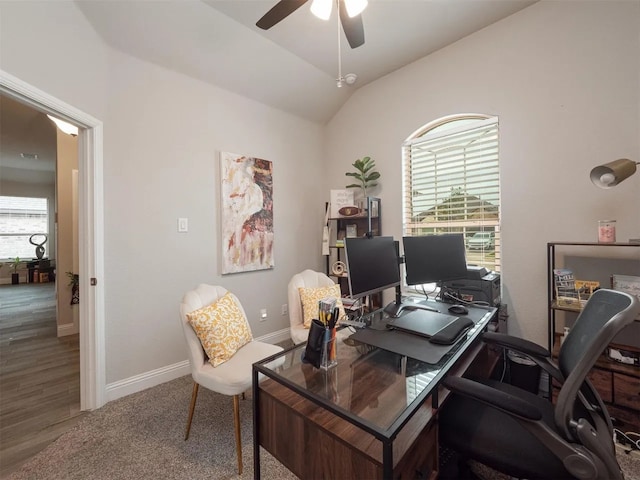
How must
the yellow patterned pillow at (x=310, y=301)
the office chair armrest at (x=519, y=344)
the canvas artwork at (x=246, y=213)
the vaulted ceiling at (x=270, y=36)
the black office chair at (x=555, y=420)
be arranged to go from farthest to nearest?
Answer: the canvas artwork at (x=246, y=213)
the yellow patterned pillow at (x=310, y=301)
the vaulted ceiling at (x=270, y=36)
the office chair armrest at (x=519, y=344)
the black office chair at (x=555, y=420)

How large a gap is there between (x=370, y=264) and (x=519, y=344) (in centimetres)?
81

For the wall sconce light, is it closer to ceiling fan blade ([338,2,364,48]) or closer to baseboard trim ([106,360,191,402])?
ceiling fan blade ([338,2,364,48])

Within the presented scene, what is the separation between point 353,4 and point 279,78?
1.50 meters

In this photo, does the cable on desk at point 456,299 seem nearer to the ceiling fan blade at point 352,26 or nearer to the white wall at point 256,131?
the white wall at point 256,131

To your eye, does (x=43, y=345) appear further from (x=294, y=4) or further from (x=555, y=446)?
(x=555, y=446)

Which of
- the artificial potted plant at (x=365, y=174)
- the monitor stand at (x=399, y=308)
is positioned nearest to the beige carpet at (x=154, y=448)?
the monitor stand at (x=399, y=308)

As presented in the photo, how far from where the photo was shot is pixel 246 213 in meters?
2.85

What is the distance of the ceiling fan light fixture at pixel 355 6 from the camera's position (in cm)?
149

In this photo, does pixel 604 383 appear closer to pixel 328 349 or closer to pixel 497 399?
pixel 497 399

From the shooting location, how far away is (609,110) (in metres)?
1.85

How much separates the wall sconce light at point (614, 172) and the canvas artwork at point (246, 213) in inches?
106

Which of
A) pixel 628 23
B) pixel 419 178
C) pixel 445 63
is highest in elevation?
pixel 445 63

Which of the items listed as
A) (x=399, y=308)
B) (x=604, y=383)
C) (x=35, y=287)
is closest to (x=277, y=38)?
(x=399, y=308)

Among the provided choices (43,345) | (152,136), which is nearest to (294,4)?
(152,136)
